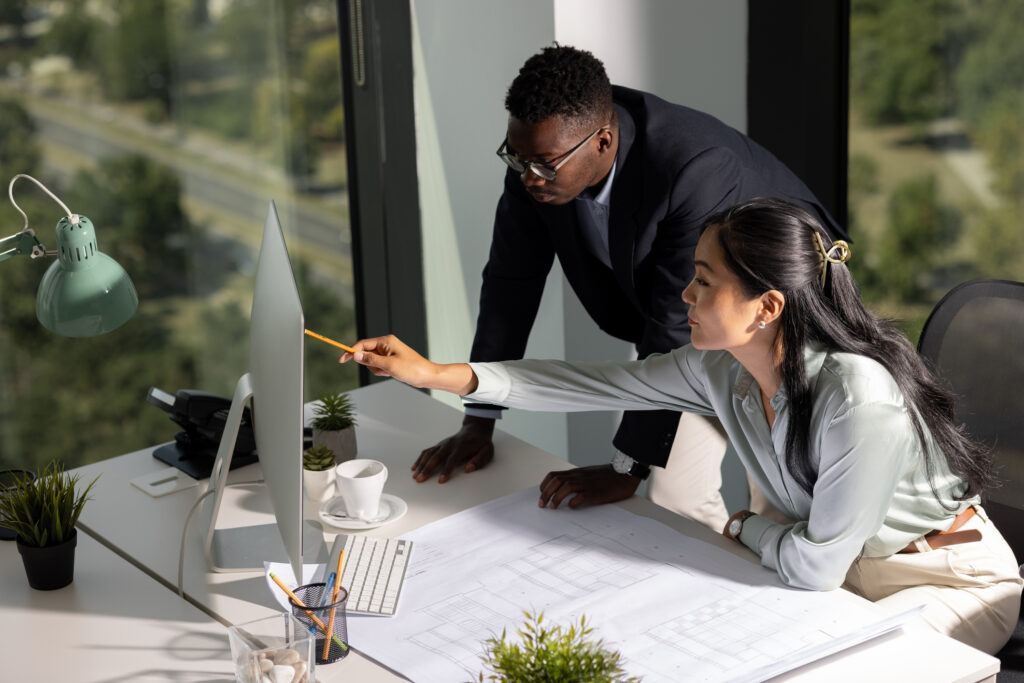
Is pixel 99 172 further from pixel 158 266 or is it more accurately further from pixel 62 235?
pixel 62 235

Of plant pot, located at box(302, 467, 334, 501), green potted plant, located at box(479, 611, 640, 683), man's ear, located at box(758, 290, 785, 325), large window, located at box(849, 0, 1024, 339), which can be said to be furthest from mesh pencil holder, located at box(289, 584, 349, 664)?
large window, located at box(849, 0, 1024, 339)

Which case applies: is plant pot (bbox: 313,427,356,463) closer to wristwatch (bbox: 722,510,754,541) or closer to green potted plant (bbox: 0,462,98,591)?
green potted plant (bbox: 0,462,98,591)

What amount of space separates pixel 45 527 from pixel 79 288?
35 cm

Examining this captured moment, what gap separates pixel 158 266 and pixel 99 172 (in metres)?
0.28

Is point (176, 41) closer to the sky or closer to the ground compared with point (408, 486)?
closer to the sky

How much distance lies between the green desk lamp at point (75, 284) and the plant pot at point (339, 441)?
0.44 m

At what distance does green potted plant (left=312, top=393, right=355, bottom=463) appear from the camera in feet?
6.40

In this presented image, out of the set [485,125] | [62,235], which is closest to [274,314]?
[62,235]

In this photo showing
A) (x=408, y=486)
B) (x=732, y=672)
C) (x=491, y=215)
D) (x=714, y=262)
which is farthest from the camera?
(x=491, y=215)

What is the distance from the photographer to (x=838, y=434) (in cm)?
146

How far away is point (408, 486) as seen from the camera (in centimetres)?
187

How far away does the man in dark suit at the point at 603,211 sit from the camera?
6.01 feet

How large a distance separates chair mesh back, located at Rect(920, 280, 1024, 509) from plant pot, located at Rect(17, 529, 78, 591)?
1.44m

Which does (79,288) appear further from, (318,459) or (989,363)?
(989,363)
